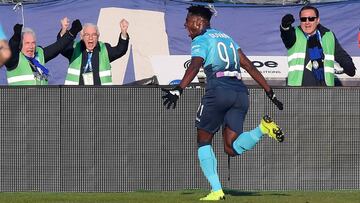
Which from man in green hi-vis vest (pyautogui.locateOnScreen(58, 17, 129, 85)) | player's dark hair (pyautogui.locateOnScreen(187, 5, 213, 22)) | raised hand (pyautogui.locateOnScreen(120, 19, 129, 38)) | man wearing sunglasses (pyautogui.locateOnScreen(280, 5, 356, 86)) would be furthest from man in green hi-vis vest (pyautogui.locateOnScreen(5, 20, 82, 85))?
player's dark hair (pyautogui.locateOnScreen(187, 5, 213, 22))

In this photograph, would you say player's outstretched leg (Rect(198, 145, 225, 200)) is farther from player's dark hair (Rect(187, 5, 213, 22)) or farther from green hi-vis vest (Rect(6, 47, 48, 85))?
green hi-vis vest (Rect(6, 47, 48, 85))

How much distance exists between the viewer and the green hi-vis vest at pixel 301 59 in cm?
1652

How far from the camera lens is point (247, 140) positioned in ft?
42.9

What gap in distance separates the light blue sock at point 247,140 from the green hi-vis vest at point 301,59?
11.3 ft

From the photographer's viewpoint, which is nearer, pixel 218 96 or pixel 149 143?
pixel 218 96

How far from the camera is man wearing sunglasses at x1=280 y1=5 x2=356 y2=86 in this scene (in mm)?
16516

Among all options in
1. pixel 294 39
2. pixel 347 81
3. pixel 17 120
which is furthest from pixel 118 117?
pixel 347 81

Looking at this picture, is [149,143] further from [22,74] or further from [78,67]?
[22,74]

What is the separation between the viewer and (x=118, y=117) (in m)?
15.5

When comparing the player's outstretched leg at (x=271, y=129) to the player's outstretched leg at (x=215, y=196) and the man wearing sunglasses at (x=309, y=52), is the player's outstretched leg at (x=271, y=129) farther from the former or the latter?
the man wearing sunglasses at (x=309, y=52)

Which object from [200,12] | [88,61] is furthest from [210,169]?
[88,61]

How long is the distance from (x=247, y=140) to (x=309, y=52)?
378 cm

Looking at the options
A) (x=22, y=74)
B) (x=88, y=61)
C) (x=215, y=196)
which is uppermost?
(x=88, y=61)

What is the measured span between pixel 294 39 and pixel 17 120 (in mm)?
3888
